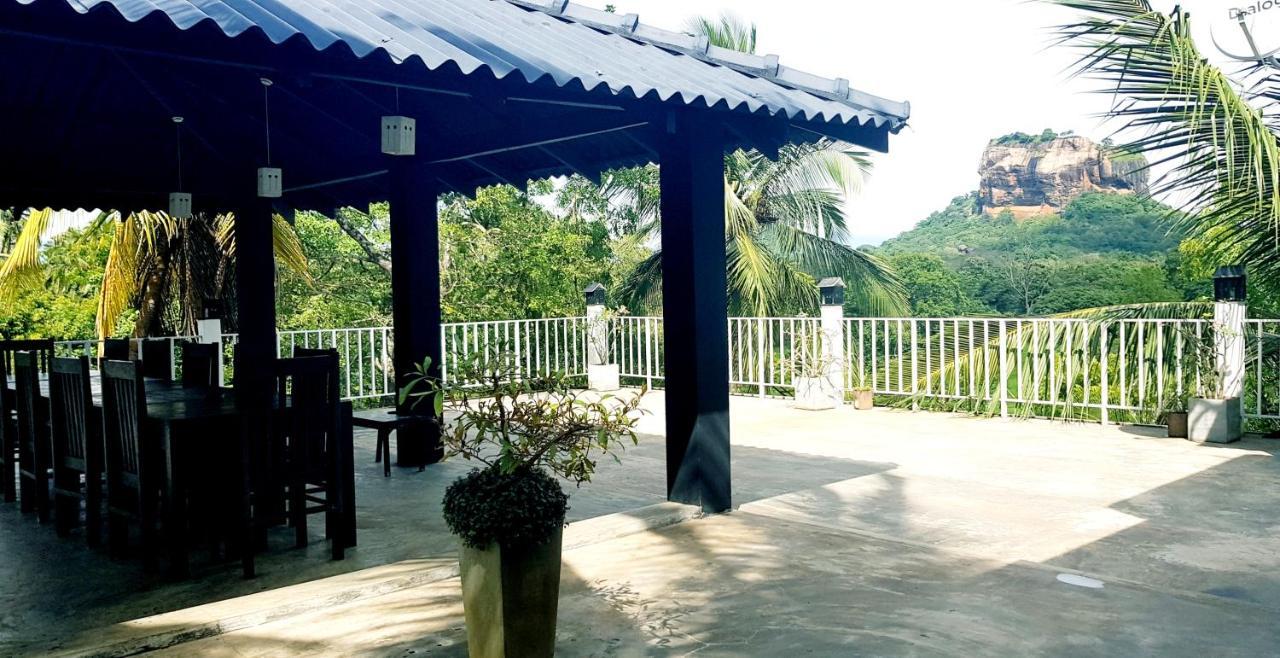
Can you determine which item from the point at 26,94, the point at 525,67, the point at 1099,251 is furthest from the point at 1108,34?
the point at 1099,251

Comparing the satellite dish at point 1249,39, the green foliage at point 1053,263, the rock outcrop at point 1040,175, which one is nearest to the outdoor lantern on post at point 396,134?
the satellite dish at point 1249,39

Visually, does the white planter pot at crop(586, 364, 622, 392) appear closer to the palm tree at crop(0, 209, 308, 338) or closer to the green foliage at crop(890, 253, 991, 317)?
the palm tree at crop(0, 209, 308, 338)

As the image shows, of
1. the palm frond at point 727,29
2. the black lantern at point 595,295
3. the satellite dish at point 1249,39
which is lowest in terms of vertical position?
the black lantern at point 595,295

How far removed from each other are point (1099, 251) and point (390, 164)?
2750 cm

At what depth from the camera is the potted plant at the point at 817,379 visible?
9.57 m

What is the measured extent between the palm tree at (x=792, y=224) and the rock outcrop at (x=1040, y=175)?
21.2m

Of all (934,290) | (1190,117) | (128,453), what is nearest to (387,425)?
(128,453)

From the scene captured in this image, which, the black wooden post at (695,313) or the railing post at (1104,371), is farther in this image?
the railing post at (1104,371)

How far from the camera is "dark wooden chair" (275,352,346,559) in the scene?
4.20 meters

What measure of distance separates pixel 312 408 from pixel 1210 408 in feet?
20.7

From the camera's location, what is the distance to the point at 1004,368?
28.0ft

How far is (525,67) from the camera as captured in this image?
372cm

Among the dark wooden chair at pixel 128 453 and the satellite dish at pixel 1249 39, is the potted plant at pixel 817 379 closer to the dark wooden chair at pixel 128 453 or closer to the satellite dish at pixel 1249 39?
the satellite dish at pixel 1249 39

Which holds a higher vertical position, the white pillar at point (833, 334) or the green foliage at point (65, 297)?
the green foliage at point (65, 297)
